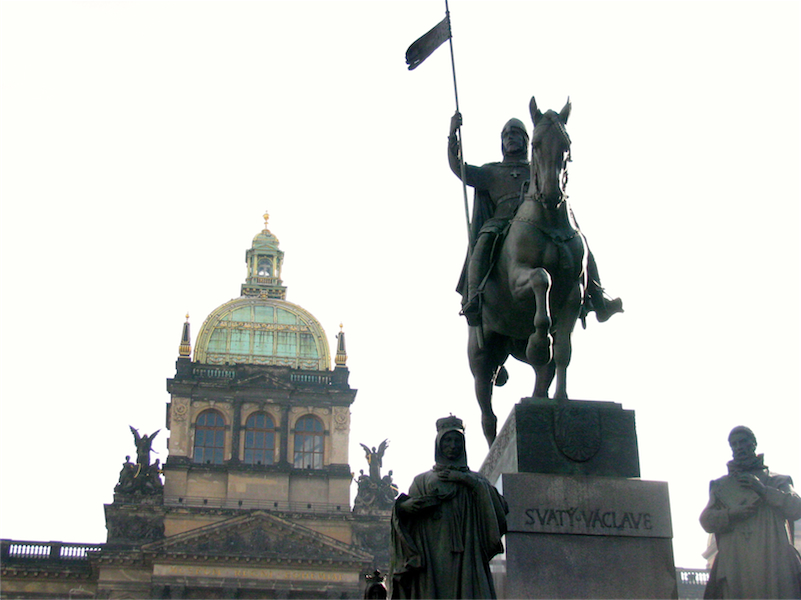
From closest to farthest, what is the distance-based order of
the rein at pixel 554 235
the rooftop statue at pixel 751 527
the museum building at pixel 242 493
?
1. the rooftop statue at pixel 751 527
2. the rein at pixel 554 235
3. the museum building at pixel 242 493

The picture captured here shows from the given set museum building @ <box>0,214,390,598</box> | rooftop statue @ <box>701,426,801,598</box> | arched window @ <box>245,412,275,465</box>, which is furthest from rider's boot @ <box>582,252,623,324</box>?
arched window @ <box>245,412,275,465</box>

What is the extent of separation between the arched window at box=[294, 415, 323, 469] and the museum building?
0.06 metres

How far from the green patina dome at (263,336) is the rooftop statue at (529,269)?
5531 centimetres

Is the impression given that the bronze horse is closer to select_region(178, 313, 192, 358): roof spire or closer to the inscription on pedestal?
the inscription on pedestal

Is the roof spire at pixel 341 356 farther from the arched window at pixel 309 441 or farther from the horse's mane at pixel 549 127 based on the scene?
the horse's mane at pixel 549 127

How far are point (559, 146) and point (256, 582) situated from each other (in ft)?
161

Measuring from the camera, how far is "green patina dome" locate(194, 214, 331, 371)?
64312 mm

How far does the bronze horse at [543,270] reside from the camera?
26.3ft

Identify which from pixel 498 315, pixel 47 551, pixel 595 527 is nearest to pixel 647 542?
pixel 595 527

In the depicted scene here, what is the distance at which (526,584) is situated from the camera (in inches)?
283

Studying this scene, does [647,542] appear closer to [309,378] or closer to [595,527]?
[595,527]

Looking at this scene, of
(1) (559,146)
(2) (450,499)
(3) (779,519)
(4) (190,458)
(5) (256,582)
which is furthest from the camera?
(4) (190,458)


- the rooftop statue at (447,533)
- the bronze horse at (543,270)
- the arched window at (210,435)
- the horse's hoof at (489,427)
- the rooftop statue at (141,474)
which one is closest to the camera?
the rooftop statue at (447,533)

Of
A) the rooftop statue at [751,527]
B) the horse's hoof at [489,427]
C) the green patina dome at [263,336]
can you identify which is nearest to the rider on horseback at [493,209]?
the horse's hoof at [489,427]
